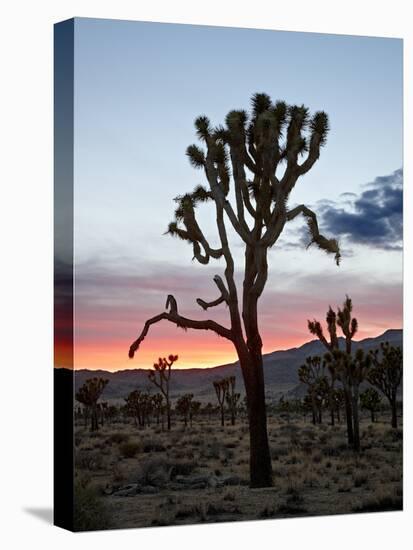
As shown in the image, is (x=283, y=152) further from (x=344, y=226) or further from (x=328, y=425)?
(x=328, y=425)

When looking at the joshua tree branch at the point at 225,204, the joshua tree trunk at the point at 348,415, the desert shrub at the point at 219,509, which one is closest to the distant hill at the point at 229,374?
the joshua tree trunk at the point at 348,415

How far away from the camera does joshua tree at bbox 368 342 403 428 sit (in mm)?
20938

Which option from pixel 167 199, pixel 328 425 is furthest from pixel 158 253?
pixel 328 425

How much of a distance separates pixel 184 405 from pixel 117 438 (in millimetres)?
1507

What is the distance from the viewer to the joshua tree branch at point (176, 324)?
63.2 feet

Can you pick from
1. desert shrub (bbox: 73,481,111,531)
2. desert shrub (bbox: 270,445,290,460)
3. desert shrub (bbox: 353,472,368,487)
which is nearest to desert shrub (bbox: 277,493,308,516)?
desert shrub (bbox: 270,445,290,460)

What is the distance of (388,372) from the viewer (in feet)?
70.4

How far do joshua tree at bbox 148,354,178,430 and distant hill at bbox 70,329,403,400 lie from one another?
0.08 meters

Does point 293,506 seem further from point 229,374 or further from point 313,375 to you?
point 313,375

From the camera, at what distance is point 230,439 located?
1986cm

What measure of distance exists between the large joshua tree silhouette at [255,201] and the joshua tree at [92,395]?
1311 mm

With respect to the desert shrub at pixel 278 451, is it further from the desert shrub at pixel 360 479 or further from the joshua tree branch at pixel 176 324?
the joshua tree branch at pixel 176 324

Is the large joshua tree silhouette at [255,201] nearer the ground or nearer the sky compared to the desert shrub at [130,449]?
nearer the sky

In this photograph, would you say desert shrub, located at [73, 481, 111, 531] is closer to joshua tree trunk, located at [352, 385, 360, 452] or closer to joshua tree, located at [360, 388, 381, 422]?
joshua tree trunk, located at [352, 385, 360, 452]
